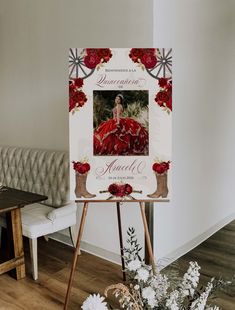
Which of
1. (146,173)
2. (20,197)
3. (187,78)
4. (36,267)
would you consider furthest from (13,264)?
(187,78)

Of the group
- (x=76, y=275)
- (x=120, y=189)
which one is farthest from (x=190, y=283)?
(x=76, y=275)

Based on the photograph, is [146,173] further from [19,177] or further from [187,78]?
[19,177]

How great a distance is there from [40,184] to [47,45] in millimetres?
1478

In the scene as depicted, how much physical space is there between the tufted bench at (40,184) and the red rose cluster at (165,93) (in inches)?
58.5

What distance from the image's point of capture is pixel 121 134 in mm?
2143

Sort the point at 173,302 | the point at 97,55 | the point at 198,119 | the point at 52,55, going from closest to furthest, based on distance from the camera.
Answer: the point at 173,302 → the point at 97,55 → the point at 198,119 → the point at 52,55

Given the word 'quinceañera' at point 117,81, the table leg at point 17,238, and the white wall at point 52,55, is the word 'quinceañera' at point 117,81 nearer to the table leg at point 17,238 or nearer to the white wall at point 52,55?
the white wall at point 52,55

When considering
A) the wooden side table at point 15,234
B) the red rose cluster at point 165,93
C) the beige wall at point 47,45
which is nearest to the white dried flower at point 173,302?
the red rose cluster at point 165,93

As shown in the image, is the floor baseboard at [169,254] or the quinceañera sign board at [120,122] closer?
the quinceañera sign board at [120,122]

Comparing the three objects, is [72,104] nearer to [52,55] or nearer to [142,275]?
[142,275]

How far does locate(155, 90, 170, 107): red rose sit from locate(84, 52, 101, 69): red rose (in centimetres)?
44

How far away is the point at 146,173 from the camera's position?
2152 millimetres

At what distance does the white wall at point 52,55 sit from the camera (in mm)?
2891

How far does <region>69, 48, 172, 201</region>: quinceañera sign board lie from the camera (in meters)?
2.11
